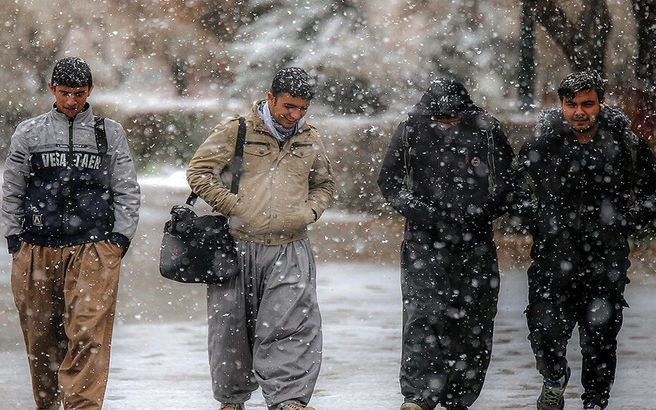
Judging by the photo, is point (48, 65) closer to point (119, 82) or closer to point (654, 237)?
point (119, 82)

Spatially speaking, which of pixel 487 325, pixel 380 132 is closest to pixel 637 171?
pixel 487 325

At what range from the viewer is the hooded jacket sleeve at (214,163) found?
6934mm

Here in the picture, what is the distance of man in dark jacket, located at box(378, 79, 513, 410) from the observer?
7.21 metres

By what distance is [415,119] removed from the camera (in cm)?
731

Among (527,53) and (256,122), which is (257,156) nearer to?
(256,122)

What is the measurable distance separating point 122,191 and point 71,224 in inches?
12.3

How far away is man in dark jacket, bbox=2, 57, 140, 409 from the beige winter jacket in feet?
1.35

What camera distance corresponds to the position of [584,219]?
7.15 m

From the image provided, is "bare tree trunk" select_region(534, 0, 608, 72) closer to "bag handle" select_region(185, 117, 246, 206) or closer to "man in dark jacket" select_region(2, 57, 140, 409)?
"bag handle" select_region(185, 117, 246, 206)

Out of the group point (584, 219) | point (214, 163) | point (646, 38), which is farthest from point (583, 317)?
point (646, 38)

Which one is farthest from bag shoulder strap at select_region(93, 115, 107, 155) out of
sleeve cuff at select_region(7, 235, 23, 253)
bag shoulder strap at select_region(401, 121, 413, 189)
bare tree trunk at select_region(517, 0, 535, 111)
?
bare tree trunk at select_region(517, 0, 535, 111)

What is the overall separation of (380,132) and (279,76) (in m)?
11.8

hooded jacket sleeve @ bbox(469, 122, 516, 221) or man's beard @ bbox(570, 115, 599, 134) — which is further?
hooded jacket sleeve @ bbox(469, 122, 516, 221)

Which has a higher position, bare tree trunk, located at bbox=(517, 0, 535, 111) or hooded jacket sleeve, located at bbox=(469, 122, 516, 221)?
bare tree trunk, located at bbox=(517, 0, 535, 111)
